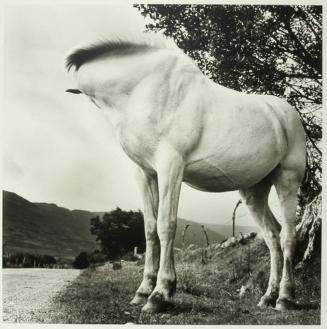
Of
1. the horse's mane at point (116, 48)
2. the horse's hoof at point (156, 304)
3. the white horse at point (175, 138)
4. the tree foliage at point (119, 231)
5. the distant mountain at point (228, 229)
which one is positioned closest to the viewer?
the horse's hoof at point (156, 304)

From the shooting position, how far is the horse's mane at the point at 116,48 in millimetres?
3332

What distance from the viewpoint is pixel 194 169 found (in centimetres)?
321

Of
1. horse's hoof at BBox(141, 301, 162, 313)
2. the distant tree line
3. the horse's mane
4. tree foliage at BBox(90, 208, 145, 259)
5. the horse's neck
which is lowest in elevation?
horse's hoof at BBox(141, 301, 162, 313)

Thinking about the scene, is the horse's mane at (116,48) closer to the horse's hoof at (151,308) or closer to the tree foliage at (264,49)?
the tree foliage at (264,49)

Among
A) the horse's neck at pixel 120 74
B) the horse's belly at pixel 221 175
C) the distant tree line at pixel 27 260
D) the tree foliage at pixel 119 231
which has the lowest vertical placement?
the distant tree line at pixel 27 260

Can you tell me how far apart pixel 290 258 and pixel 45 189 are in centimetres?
172

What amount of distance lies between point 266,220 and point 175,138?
0.96 metres

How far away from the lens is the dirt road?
3314 millimetres

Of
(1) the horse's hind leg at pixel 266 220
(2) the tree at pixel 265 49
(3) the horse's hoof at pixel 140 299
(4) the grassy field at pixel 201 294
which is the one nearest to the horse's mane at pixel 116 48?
(2) the tree at pixel 265 49

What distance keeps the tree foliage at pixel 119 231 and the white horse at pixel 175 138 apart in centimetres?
33

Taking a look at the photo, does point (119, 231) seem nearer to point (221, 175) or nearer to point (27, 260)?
point (27, 260)

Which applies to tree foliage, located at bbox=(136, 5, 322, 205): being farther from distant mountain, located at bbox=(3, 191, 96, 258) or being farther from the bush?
the bush

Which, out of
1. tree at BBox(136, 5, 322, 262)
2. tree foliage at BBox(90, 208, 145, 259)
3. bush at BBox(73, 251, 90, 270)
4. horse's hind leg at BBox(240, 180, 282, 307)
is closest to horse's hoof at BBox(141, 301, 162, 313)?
tree foliage at BBox(90, 208, 145, 259)

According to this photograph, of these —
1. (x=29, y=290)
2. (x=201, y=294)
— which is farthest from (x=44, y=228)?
(x=201, y=294)
